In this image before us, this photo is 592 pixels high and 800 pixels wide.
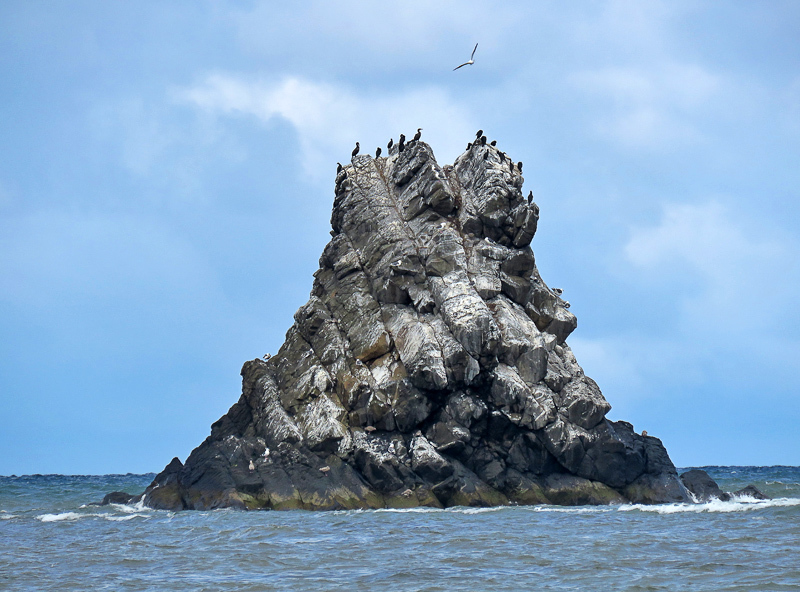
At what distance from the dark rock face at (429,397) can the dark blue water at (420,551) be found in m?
3.44

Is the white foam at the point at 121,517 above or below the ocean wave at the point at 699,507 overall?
above

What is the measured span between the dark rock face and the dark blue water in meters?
3.44

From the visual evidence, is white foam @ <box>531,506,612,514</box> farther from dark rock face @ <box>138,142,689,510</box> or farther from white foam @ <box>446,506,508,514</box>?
dark rock face @ <box>138,142,689,510</box>

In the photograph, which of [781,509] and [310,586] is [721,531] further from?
[310,586]

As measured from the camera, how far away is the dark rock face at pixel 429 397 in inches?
1422

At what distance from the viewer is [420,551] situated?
20.9 meters

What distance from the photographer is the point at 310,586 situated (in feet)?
54.1

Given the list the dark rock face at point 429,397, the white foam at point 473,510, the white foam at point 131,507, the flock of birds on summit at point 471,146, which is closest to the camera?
the white foam at point 473,510

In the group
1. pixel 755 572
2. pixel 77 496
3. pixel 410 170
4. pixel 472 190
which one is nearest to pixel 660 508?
pixel 755 572

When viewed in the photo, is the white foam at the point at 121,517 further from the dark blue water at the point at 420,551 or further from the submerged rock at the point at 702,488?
the submerged rock at the point at 702,488

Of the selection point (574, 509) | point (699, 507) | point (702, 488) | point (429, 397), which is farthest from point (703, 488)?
point (429, 397)

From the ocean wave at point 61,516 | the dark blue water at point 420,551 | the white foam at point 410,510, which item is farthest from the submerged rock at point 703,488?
the ocean wave at point 61,516

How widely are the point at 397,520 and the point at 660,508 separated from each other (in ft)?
43.6

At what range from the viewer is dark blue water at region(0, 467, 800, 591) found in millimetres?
16875
